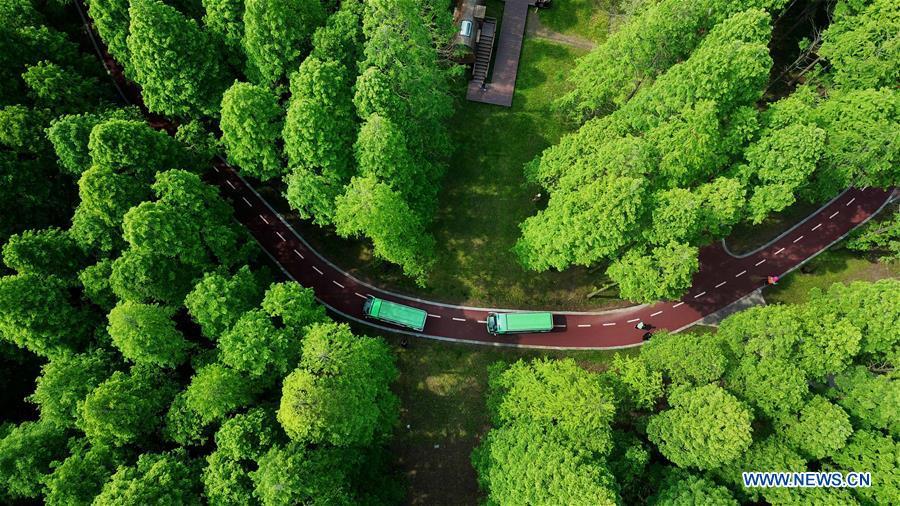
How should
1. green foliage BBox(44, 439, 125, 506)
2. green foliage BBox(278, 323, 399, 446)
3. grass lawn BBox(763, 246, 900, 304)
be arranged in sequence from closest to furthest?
green foliage BBox(44, 439, 125, 506) < green foliage BBox(278, 323, 399, 446) < grass lawn BBox(763, 246, 900, 304)

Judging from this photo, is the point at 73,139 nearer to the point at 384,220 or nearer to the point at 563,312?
the point at 384,220

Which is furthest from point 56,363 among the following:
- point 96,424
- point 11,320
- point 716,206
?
point 716,206

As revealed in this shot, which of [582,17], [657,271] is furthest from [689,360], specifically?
[582,17]

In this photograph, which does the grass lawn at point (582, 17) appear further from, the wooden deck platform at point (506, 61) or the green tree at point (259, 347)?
the green tree at point (259, 347)

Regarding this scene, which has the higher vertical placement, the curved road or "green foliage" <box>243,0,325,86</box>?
"green foliage" <box>243,0,325,86</box>

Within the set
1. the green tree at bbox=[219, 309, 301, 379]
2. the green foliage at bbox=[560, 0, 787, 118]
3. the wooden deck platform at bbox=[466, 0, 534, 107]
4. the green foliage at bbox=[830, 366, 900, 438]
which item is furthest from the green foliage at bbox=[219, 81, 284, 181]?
the green foliage at bbox=[830, 366, 900, 438]

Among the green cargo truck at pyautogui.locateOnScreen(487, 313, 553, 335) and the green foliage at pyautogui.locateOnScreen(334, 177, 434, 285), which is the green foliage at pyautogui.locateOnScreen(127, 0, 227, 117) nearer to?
the green foliage at pyautogui.locateOnScreen(334, 177, 434, 285)
